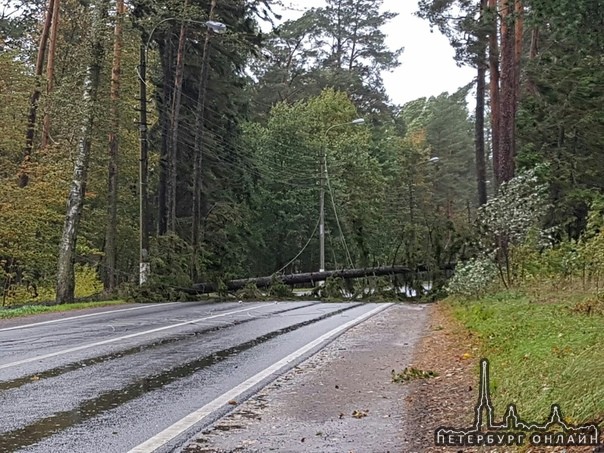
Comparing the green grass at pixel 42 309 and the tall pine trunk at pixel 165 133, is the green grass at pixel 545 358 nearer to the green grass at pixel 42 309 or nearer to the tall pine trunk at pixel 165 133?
the green grass at pixel 42 309

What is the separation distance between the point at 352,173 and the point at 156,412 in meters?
48.6

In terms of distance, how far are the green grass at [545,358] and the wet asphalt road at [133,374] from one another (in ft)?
9.02

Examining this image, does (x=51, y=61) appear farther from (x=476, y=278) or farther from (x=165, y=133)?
(x=476, y=278)

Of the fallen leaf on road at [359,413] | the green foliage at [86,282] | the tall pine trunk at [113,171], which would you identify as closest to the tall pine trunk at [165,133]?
the tall pine trunk at [113,171]

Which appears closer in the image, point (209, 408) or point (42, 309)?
point (209, 408)

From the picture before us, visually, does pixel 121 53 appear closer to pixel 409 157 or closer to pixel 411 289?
pixel 411 289

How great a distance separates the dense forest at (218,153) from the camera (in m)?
19.9

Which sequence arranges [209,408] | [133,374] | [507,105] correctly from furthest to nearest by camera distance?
[507,105], [133,374], [209,408]

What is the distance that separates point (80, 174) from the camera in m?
23.3

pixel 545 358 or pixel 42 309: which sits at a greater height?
pixel 545 358

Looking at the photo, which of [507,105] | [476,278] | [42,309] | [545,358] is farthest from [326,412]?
[507,105]

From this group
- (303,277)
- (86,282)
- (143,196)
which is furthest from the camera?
(86,282)

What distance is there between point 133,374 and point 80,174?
16.2 metres

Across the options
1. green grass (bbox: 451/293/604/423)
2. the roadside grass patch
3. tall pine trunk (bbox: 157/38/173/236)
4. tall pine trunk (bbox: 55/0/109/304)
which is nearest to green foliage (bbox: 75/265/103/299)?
tall pine trunk (bbox: 157/38/173/236)
